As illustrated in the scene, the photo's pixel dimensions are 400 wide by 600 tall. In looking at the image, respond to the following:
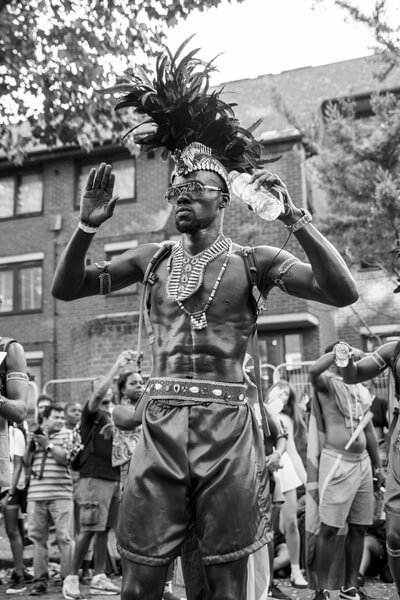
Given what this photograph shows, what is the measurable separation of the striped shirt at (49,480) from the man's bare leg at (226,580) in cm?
586

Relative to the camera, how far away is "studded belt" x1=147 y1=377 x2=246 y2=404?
3092mm

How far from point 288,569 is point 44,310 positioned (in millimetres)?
14567

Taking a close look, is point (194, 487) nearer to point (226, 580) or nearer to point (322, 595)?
point (226, 580)

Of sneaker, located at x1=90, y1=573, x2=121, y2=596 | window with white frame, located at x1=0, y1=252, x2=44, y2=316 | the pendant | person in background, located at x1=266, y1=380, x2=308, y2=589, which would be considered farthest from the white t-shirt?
window with white frame, located at x1=0, y1=252, x2=44, y2=316

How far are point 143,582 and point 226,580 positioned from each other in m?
0.31

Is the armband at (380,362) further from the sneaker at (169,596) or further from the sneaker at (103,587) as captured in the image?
the sneaker at (103,587)

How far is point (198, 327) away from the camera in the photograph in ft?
10.4

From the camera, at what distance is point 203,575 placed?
309 cm

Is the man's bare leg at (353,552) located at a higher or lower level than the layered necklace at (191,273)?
lower

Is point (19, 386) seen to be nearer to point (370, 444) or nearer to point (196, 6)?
point (370, 444)

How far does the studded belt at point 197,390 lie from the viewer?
3092mm

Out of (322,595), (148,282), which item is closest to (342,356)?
(322,595)

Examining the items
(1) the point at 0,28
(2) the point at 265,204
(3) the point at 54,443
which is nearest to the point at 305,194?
(1) the point at 0,28

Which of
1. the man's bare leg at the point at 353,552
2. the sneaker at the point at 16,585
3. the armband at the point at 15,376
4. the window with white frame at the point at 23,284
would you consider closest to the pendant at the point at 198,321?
the armband at the point at 15,376
